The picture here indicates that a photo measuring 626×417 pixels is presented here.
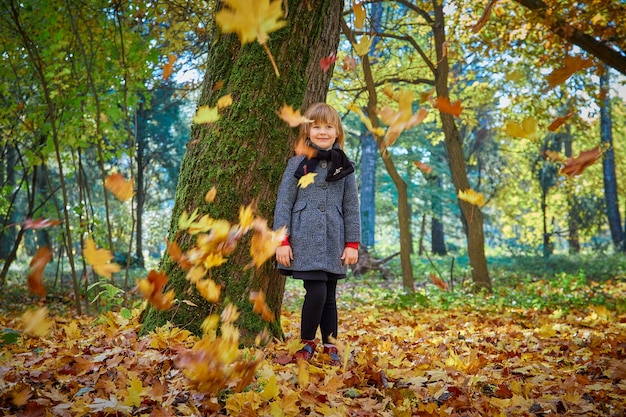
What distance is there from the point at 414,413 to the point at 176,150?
18378 mm

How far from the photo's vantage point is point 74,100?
5.23 m

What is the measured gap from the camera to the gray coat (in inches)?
116

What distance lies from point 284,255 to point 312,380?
31.8 inches

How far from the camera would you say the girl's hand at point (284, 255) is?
2934 mm

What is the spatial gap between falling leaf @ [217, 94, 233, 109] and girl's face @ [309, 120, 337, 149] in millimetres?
501

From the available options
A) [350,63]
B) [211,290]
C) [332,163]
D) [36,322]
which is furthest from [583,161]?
[350,63]

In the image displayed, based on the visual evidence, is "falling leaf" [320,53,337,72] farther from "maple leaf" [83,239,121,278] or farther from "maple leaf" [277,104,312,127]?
"maple leaf" [83,239,121,278]

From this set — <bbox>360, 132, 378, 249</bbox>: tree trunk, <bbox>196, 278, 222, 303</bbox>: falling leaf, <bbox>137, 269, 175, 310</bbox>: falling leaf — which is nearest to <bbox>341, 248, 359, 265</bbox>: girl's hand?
<bbox>196, 278, 222, 303</bbox>: falling leaf

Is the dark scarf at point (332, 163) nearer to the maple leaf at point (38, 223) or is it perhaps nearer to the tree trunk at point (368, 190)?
the maple leaf at point (38, 223)

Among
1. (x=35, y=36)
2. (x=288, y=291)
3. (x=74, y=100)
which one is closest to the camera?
(x=74, y=100)

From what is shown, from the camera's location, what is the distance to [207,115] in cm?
306

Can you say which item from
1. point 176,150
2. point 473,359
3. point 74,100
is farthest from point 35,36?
point 176,150

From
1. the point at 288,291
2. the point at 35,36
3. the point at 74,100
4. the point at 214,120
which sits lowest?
the point at 288,291

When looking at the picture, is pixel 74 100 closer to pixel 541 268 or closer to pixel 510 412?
pixel 510 412
